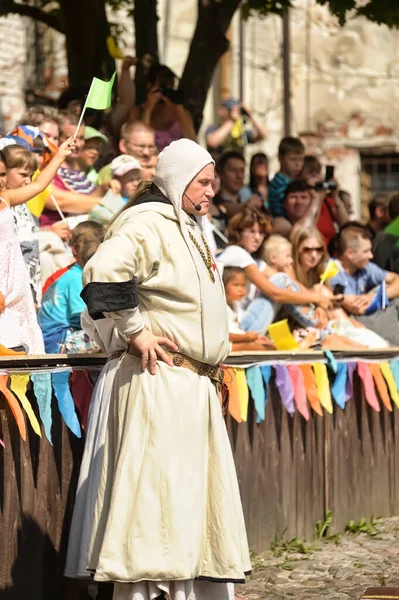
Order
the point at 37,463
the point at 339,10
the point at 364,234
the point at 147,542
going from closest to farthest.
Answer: the point at 147,542, the point at 37,463, the point at 364,234, the point at 339,10

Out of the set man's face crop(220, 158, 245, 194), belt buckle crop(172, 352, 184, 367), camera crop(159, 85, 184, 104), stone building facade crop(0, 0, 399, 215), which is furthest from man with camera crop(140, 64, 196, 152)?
stone building facade crop(0, 0, 399, 215)

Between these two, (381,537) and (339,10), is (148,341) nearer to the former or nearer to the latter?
(381,537)

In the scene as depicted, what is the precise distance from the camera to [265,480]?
7742 millimetres

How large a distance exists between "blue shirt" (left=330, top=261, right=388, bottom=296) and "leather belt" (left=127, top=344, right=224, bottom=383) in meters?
4.03

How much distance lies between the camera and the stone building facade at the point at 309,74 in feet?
66.8

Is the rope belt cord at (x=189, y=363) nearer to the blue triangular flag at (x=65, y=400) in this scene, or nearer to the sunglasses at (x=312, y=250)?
the blue triangular flag at (x=65, y=400)

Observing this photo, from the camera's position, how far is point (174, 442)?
5555 millimetres

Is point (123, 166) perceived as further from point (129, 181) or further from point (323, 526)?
point (323, 526)

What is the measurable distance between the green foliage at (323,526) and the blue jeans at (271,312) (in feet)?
4.08

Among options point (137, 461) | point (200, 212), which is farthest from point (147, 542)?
point (200, 212)

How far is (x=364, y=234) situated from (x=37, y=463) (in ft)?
14.4

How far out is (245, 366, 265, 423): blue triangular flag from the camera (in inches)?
289

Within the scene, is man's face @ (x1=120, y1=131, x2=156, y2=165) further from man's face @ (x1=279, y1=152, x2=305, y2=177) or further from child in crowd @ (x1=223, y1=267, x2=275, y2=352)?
man's face @ (x1=279, y1=152, x2=305, y2=177)

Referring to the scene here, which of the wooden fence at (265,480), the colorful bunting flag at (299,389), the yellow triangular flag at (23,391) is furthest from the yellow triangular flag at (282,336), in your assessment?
the yellow triangular flag at (23,391)
